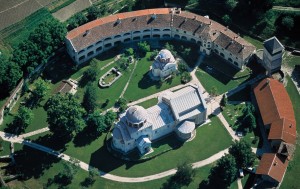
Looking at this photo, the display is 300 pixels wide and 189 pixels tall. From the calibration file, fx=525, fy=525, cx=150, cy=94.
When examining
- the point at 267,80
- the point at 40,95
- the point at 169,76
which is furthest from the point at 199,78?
the point at 40,95

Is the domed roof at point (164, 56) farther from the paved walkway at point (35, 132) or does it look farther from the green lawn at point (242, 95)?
the paved walkway at point (35, 132)

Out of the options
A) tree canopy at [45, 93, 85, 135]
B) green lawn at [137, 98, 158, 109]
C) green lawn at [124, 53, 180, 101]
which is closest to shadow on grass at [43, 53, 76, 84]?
tree canopy at [45, 93, 85, 135]

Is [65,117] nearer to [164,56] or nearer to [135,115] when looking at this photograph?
[135,115]

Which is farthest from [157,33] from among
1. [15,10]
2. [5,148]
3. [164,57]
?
[5,148]

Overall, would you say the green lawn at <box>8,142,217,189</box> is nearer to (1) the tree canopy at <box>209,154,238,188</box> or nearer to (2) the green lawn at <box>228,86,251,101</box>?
(1) the tree canopy at <box>209,154,238,188</box>

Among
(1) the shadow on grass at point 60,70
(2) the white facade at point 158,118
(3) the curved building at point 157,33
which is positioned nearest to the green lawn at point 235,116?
(2) the white facade at point 158,118
